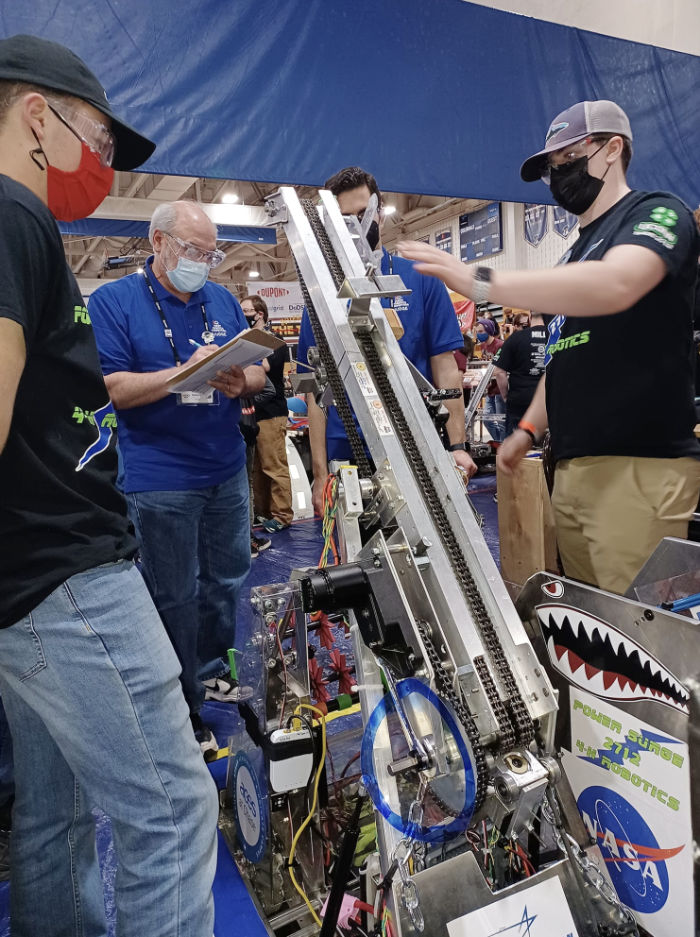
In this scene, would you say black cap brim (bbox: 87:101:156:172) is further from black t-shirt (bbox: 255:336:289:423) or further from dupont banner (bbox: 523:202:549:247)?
dupont banner (bbox: 523:202:549:247)

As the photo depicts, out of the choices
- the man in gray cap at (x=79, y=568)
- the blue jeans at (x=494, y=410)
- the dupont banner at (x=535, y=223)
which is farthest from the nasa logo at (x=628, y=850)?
the dupont banner at (x=535, y=223)

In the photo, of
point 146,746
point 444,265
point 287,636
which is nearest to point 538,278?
point 444,265

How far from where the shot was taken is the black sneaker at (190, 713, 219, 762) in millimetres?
2162

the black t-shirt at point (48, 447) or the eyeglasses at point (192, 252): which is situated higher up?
the eyeglasses at point (192, 252)

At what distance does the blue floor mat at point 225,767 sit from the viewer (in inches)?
58.4

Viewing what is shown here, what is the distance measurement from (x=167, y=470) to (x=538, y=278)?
133 cm

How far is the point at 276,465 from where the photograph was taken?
18.1 feet

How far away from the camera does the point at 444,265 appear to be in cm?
131

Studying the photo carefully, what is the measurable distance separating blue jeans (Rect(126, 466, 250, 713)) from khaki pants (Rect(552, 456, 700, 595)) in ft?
4.02

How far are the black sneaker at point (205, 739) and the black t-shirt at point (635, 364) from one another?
1638mm

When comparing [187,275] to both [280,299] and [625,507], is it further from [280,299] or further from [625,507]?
[280,299]

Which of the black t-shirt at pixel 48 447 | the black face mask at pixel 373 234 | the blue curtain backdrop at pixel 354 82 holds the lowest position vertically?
the black t-shirt at pixel 48 447

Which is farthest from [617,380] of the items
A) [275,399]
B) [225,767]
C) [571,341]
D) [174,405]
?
[275,399]

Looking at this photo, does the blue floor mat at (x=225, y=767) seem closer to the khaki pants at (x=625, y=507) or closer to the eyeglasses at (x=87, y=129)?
the khaki pants at (x=625, y=507)
